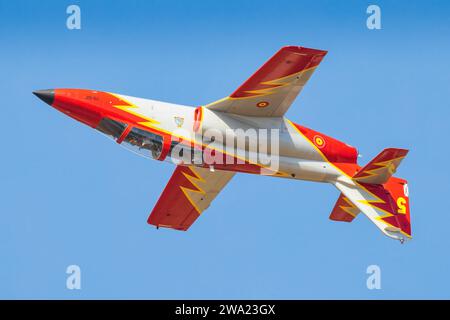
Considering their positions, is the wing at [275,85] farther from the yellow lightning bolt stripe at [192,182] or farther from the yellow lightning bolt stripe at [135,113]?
the yellow lightning bolt stripe at [192,182]

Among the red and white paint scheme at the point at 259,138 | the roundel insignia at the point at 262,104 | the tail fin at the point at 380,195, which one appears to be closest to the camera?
the red and white paint scheme at the point at 259,138

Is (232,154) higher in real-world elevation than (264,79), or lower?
lower

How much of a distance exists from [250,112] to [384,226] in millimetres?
6665

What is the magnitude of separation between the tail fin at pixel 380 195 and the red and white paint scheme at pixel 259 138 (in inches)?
1.4

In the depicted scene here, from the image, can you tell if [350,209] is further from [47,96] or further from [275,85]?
[47,96]

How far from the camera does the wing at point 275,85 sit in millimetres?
30484

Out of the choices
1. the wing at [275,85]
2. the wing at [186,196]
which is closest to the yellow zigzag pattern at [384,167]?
the wing at [275,85]

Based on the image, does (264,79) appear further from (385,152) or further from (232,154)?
(385,152)

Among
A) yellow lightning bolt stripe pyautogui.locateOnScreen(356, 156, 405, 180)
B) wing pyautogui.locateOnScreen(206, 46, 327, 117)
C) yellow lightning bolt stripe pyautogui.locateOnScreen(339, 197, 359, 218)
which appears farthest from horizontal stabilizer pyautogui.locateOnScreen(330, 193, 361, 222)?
wing pyautogui.locateOnScreen(206, 46, 327, 117)

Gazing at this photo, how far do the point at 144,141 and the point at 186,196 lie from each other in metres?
5.65

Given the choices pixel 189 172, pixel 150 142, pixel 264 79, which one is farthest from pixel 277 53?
pixel 189 172

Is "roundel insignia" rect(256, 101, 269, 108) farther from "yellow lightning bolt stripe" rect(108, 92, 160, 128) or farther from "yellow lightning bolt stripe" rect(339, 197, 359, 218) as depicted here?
"yellow lightning bolt stripe" rect(339, 197, 359, 218)

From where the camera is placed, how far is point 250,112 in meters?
32.2

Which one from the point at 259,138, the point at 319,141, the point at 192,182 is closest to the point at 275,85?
the point at 259,138
